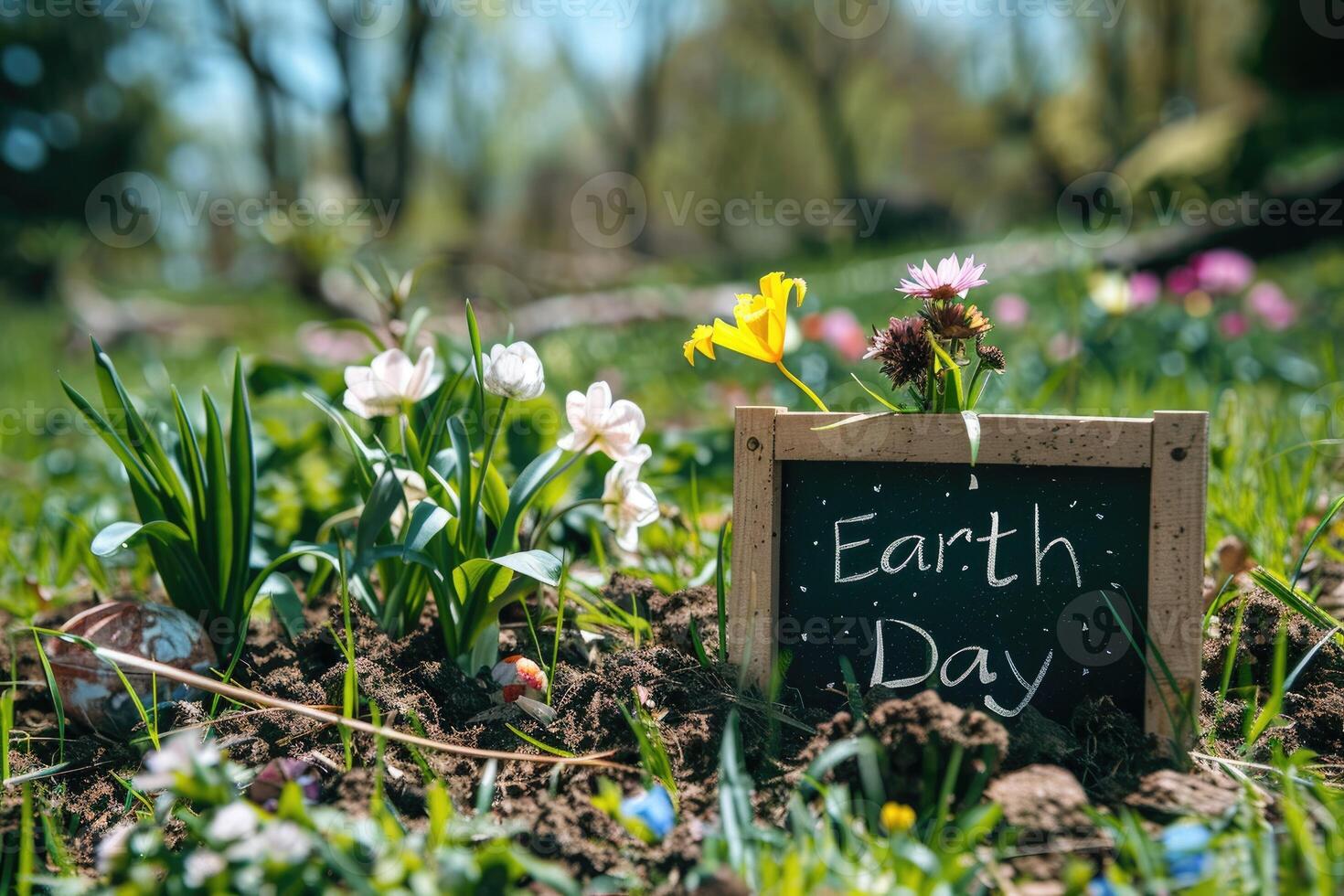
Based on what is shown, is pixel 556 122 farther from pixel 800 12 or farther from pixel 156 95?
pixel 156 95

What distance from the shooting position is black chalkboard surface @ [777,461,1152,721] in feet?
3.97

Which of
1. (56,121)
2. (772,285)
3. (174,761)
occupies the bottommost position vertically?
(174,761)

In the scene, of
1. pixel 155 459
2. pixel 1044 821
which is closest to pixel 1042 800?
pixel 1044 821

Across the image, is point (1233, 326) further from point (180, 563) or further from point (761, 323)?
point (180, 563)

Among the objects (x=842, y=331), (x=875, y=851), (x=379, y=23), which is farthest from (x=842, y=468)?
(x=379, y=23)

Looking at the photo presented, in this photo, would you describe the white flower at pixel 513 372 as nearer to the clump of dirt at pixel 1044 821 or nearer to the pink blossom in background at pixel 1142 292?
the clump of dirt at pixel 1044 821

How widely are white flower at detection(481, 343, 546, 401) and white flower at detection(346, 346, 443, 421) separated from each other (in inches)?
3.5

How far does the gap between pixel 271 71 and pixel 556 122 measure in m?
8.51

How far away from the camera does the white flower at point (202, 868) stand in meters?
0.81

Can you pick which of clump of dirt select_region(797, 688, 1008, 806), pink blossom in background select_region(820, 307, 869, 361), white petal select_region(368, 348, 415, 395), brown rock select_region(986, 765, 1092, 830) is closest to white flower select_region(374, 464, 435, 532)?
white petal select_region(368, 348, 415, 395)

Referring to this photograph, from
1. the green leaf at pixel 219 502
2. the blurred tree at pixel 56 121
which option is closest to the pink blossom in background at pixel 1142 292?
the green leaf at pixel 219 502

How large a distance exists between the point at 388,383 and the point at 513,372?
186mm

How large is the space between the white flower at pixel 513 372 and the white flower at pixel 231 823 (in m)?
0.64

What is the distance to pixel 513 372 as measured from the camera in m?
1.30
